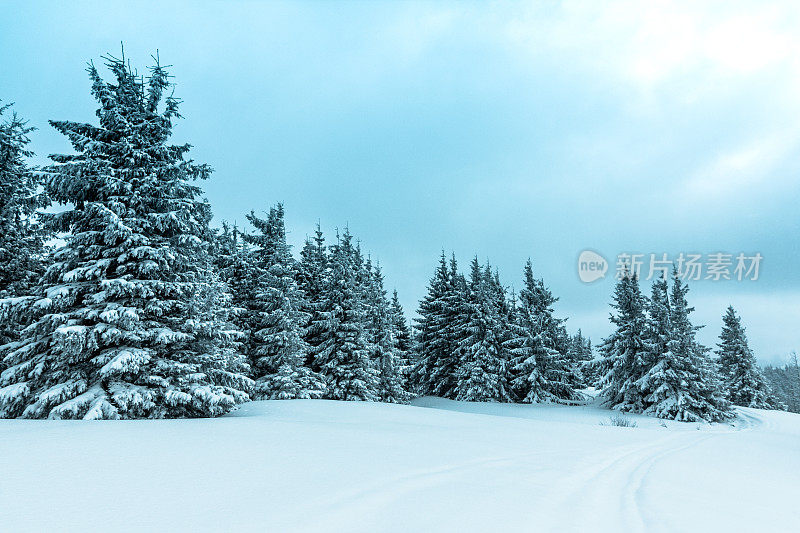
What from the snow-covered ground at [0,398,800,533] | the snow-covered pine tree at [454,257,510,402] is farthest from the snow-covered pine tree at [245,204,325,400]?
the snow-covered ground at [0,398,800,533]

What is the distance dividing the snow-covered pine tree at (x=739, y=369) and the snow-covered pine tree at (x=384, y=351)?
1147 inches

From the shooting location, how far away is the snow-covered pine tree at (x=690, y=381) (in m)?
25.2

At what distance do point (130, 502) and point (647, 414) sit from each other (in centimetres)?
2891

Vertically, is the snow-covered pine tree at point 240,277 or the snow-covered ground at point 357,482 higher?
the snow-covered pine tree at point 240,277

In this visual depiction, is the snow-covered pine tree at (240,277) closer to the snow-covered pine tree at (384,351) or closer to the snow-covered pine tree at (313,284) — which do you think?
the snow-covered pine tree at (313,284)

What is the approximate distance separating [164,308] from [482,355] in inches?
972

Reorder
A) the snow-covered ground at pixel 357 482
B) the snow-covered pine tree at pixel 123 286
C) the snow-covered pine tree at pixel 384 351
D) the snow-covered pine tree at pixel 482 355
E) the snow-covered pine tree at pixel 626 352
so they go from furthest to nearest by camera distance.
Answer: the snow-covered pine tree at pixel 482 355 → the snow-covered pine tree at pixel 384 351 → the snow-covered pine tree at pixel 626 352 → the snow-covered pine tree at pixel 123 286 → the snow-covered ground at pixel 357 482

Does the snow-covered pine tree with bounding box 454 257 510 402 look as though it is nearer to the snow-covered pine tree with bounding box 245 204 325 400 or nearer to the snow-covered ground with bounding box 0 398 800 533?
the snow-covered pine tree with bounding box 245 204 325 400

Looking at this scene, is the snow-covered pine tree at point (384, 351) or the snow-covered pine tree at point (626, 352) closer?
the snow-covered pine tree at point (626, 352)

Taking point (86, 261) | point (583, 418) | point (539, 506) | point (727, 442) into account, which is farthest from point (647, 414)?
point (86, 261)

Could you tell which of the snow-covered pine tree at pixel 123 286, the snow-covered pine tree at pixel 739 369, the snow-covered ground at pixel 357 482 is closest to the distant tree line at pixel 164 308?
the snow-covered pine tree at pixel 123 286

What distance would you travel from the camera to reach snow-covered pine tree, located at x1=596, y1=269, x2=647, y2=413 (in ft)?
91.3

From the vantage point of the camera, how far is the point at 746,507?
4914 mm

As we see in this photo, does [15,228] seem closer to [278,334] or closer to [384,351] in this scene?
[278,334]
